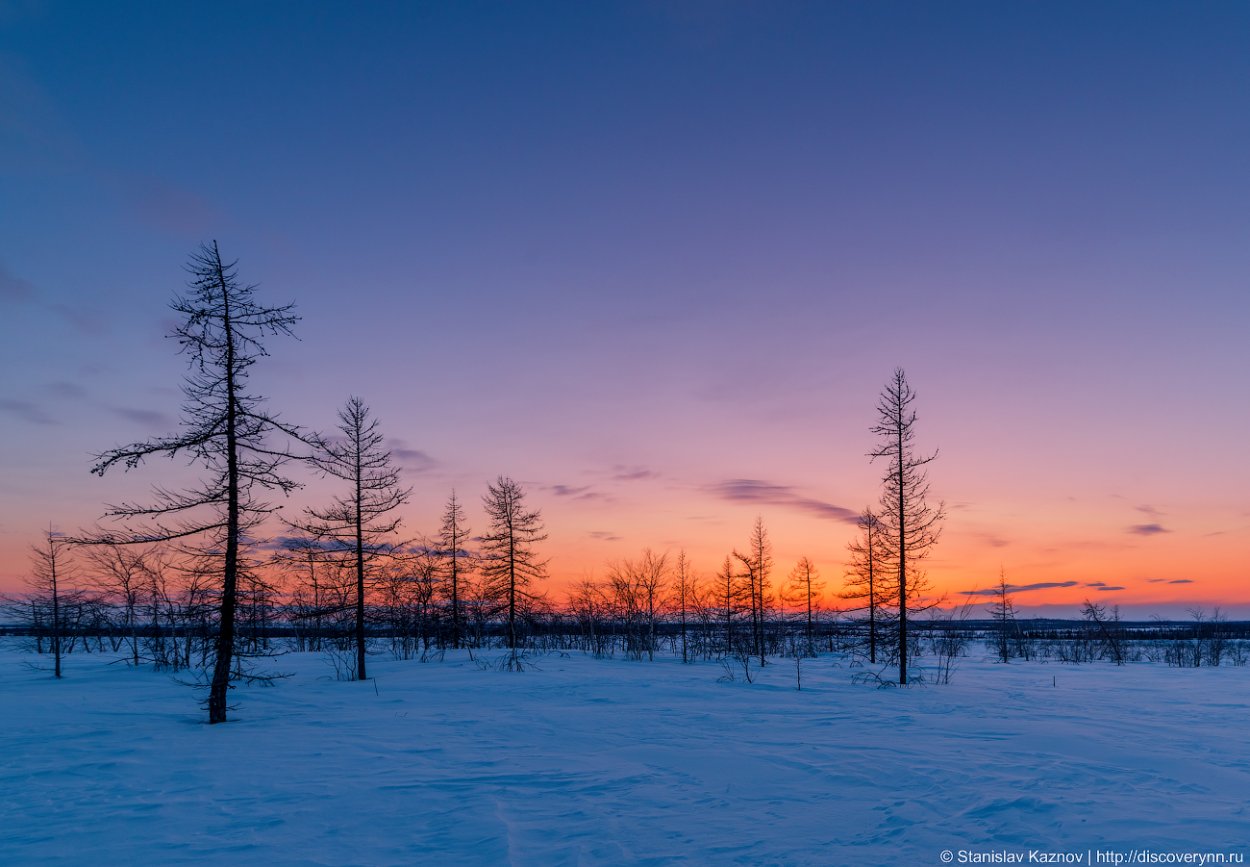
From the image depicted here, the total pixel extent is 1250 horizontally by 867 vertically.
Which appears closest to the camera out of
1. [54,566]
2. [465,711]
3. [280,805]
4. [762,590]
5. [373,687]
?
[280,805]

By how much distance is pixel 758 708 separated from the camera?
18.0m

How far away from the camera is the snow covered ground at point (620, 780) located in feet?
24.3

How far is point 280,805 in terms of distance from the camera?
904 centimetres

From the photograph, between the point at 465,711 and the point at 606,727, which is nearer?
the point at 606,727

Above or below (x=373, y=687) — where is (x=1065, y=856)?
above

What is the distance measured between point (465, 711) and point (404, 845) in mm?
A: 10910

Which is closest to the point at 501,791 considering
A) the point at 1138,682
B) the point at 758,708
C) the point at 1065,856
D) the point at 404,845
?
the point at 404,845

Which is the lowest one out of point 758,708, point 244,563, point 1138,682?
point 1138,682

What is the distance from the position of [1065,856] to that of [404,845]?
23.2 ft

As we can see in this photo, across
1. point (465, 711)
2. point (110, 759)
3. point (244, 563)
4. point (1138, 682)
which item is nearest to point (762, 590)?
point (1138, 682)

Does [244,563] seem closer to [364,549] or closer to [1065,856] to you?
[364,549]

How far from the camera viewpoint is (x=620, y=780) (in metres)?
10.3

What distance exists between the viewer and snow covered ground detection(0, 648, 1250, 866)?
7.42 m

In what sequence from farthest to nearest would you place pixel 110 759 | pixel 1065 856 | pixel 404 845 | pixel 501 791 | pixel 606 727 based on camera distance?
1. pixel 606 727
2. pixel 110 759
3. pixel 501 791
4. pixel 404 845
5. pixel 1065 856
